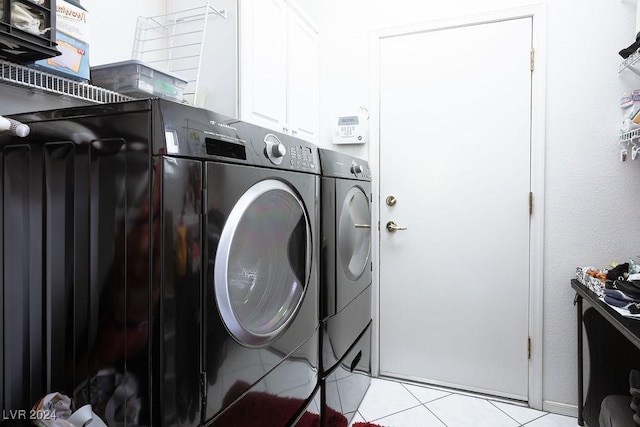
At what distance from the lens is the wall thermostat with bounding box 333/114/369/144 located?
2482 mm

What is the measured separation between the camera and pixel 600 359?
190 cm

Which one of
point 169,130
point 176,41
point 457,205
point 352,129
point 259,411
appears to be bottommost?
point 259,411

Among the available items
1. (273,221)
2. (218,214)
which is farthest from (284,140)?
(218,214)

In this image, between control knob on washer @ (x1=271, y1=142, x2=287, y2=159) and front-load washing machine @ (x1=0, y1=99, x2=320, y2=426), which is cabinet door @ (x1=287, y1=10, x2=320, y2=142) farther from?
front-load washing machine @ (x1=0, y1=99, x2=320, y2=426)

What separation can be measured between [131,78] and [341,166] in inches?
37.3

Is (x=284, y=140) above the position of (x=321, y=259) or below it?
above

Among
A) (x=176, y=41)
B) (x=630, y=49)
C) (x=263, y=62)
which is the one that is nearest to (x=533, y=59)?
(x=630, y=49)

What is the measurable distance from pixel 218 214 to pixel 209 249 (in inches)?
3.4

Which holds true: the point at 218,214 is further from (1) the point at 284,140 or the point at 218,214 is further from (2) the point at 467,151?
(2) the point at 467,151

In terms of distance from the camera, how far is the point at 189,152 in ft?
2.73

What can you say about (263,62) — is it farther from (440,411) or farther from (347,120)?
(440,411)

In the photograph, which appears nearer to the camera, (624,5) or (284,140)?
(284,140)

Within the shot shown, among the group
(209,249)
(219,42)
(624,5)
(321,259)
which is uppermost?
(624,5)

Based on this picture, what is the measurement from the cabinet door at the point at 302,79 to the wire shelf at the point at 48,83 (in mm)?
1014
